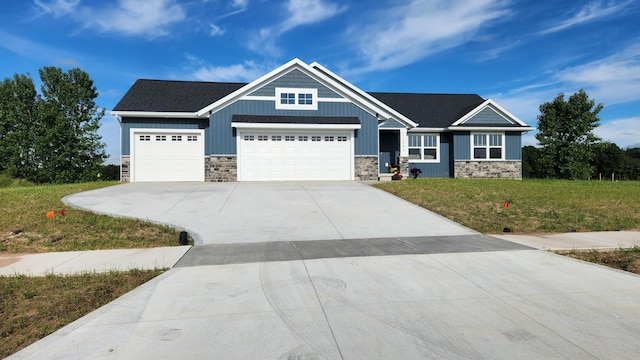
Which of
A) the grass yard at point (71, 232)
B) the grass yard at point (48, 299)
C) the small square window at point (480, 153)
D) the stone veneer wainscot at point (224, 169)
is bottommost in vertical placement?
the grass yard at point (48, 299)

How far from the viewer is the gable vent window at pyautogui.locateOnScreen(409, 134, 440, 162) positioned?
23.4m

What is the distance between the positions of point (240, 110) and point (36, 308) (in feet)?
49.1

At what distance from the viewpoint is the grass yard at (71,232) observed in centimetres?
737

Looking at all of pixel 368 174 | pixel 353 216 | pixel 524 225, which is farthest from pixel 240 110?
pixel 524 225

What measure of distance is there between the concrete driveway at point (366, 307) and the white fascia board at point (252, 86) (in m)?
12.0

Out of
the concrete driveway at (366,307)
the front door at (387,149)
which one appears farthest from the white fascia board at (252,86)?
the concrete driveway at (366,307)

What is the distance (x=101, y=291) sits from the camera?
4.85m

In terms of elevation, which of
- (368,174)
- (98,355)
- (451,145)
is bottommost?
(98,355)

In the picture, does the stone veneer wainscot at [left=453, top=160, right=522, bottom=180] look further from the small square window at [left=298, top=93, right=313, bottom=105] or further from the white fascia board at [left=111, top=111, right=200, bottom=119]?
the white fascia board at [left=111, top=111, right=200, bottom=119]

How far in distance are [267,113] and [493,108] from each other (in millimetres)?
14276

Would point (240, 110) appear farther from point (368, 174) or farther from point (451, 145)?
point (451, 145)

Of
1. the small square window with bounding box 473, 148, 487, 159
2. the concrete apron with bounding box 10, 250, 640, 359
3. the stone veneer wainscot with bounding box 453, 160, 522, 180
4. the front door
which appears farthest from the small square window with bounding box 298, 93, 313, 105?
the concrete apron with bounding box 10, 250, 640, 359

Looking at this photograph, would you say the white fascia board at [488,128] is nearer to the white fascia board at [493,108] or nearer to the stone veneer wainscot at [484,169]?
the white fascia board at [493,108]

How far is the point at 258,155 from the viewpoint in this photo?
1836 cm
